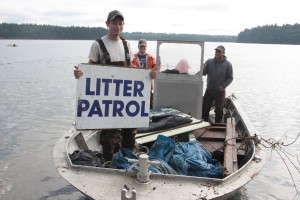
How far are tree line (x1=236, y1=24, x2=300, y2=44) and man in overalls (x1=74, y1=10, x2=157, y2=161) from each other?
133 m

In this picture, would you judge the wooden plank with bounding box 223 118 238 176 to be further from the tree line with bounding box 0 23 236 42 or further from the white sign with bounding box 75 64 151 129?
the tree line with bounding box 0 23 236 42

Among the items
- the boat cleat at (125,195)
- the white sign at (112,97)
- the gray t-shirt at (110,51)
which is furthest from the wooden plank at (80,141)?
the boat cleat at (125,195)

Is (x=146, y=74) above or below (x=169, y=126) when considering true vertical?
above

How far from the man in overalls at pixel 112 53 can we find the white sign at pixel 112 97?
284mm

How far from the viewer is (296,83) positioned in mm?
27547

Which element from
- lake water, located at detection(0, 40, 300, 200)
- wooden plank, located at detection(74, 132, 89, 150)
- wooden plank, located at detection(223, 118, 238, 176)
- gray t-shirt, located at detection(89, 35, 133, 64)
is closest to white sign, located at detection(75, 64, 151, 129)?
gray t-shirt, located at detection(89, 35, 133, 64)

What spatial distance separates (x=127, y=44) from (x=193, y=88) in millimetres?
2681

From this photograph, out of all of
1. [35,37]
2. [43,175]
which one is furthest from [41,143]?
[35,37]

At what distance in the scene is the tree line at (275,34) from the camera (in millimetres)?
127875

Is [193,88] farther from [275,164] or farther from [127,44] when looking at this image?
[275,164]

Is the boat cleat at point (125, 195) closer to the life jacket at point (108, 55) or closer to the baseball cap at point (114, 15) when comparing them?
the life jacket at point (108, 55)

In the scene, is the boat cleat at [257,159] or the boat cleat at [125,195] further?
the boat cleat at [257,159]

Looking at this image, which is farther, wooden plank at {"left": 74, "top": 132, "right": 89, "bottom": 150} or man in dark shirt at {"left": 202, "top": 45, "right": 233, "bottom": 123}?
man in dark shirt at {"left": 202, "top": 45, "right": 233, "bottom": 123}

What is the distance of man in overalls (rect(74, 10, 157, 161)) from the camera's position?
446 cm
